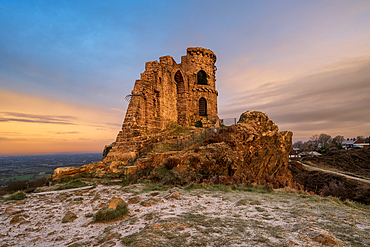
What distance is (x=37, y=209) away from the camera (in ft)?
15.7

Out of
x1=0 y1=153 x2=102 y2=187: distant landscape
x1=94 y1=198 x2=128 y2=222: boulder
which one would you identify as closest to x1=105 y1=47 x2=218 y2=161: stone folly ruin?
x1=94 y1=198 x2=128 y2=222: boulder

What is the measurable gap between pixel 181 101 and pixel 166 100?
405cm

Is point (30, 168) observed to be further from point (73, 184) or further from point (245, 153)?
point (245, 153)

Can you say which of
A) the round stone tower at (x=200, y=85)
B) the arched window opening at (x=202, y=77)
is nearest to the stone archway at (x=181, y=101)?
the round stone tower at (x=200, y=85)

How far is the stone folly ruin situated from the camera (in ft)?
39.5

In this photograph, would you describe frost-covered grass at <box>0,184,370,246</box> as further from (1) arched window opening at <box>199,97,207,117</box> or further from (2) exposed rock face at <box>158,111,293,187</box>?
(1) arched window opening at <box>199,97,207,117</box>

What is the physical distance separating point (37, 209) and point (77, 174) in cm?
419

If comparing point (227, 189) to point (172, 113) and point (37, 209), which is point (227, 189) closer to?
point (37, 209)

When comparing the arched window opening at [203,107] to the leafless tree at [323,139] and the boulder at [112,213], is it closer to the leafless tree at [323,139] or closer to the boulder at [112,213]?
the boulder at [112,213]

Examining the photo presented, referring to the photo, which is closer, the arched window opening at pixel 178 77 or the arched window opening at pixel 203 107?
the arched window opening at pixel 178 77

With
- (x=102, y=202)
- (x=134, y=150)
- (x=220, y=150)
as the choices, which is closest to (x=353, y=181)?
(x=220, y=150)

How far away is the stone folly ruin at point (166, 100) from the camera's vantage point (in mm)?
12047

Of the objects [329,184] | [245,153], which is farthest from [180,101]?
[329,184]

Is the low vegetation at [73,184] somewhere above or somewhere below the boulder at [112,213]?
below
